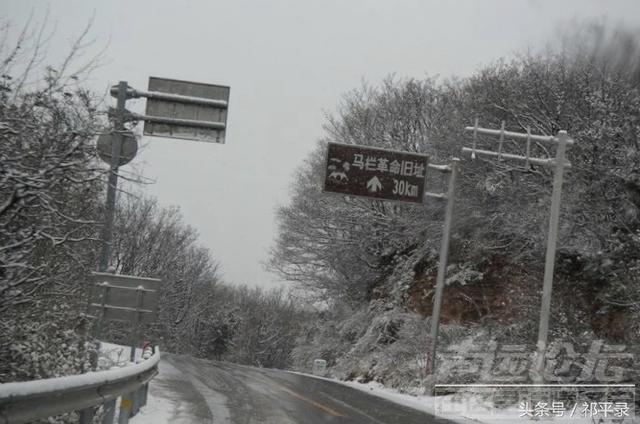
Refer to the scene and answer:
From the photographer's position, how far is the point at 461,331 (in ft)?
69.5

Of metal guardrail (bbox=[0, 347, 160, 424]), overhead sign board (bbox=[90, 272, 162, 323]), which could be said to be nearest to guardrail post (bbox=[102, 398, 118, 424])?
metal guardrail (bbox=[0, 347, 160, 424])

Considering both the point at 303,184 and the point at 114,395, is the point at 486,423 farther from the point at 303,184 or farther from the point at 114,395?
the point at 303,184

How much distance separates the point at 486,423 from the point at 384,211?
58.3ft

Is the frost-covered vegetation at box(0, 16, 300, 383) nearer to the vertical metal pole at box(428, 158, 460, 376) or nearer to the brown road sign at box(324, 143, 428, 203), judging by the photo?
the brown road sign at box(324, 143, 428, 203)

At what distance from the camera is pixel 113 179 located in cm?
910

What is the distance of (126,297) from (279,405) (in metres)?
5.11

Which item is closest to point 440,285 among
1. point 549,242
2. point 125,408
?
point 549,242

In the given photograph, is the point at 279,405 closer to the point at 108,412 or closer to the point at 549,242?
the point at 108,412

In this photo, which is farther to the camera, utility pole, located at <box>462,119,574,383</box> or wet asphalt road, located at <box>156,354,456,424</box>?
utility pole, located at <box>462,119,574,383</box>

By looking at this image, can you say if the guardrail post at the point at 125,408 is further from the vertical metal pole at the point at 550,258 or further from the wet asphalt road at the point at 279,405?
the vertical metal pole at the point at 550,258

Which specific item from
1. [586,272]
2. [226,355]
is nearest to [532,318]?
[586,272]

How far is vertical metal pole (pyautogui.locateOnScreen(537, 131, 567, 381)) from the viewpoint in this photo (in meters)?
13.9

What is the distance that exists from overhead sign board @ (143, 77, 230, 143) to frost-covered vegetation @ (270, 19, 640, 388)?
26.9 feet

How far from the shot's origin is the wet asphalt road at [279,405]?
36.8 ft
